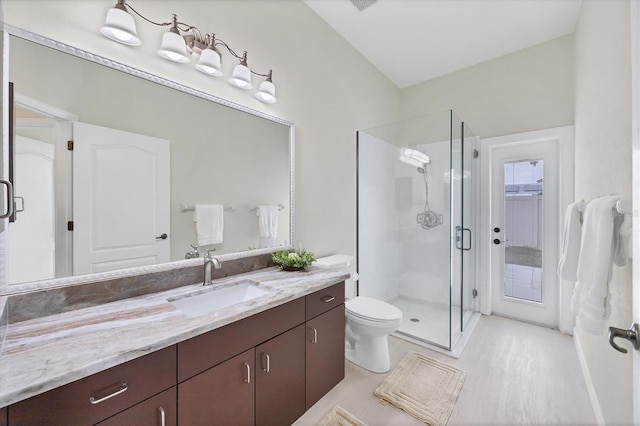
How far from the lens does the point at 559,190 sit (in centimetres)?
283

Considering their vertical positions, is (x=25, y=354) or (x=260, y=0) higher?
(x=260, y=0)

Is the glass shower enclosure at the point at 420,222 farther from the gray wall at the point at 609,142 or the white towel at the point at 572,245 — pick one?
the white towel at the point at 572,245

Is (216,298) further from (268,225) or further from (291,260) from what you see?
(268,225)

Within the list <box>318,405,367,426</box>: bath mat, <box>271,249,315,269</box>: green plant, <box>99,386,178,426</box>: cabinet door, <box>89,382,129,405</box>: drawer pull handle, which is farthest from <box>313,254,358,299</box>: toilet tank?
<box>89,382,129,405</box>: drawer pull handle

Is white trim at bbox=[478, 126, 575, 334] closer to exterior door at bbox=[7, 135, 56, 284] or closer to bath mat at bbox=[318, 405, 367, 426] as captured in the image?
bath mat at bbox=[318, 405, 367, 426]

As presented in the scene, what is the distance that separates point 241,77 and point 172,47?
1.41ft

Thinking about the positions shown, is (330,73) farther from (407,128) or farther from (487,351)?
(487,351)

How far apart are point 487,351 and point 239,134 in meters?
2.81

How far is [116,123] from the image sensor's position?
133 centimetres

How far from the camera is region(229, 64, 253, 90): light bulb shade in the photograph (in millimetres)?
1738

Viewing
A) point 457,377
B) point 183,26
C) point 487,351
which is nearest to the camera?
point 183,26

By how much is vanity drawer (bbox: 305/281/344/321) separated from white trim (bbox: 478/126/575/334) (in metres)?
2.30

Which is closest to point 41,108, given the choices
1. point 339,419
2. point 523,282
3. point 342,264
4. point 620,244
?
point 342,264

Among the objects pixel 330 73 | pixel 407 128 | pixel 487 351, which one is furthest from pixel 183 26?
pixel 487 351
